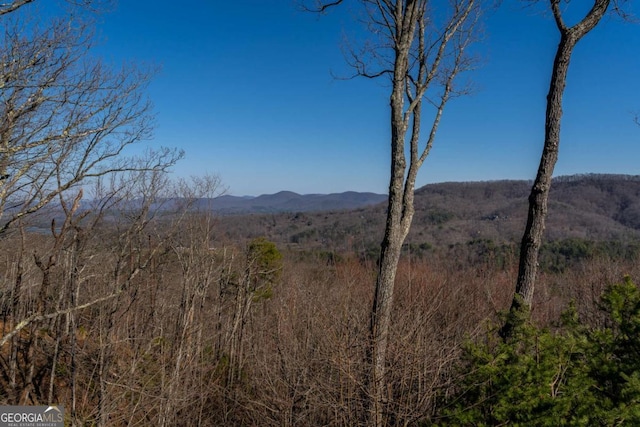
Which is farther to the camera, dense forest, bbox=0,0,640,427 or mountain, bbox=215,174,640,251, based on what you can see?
mountain, bbox=215,174,640,251

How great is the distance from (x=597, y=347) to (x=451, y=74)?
15.7 ft

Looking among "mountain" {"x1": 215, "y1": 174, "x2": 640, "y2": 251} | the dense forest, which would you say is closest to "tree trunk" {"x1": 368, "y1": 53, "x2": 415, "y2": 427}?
the dense forest

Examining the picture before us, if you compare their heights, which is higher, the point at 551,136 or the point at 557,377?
the point at 551,136

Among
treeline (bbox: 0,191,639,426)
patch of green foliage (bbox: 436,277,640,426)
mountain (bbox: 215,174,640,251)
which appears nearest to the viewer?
patch of green foliage (bbox: 436,277,640,426)

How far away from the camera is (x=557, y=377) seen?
2.89 m

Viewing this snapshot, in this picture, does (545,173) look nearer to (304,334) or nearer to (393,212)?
(393,212)

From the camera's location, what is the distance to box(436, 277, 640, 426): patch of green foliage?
107 inches

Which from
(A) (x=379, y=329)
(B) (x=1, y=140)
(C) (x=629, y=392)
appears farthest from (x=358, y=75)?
(B) (x=1, y=140)

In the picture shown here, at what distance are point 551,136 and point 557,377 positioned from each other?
3060mm

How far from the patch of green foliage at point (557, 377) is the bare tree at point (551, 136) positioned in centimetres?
139

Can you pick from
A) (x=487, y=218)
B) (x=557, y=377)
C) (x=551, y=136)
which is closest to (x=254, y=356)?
(x=557, y=377)

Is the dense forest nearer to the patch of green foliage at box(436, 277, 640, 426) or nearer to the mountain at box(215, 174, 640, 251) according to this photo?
the patch of green foliage at box(436, 277, 640, 426)

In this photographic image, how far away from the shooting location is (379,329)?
4.34 metres

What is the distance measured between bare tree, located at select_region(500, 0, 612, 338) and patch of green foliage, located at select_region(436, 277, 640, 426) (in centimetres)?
139
